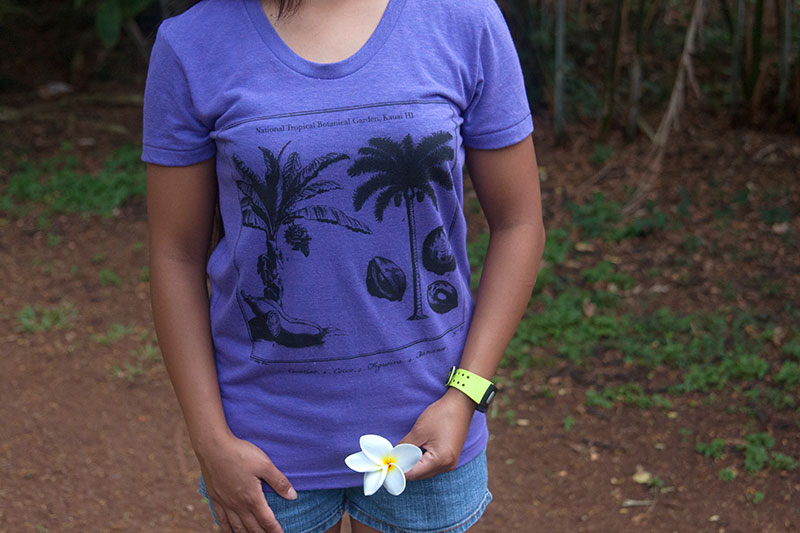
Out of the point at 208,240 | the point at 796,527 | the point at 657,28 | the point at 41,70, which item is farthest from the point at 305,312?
the point at 41,70

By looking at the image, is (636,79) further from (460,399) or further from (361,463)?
(361,463)

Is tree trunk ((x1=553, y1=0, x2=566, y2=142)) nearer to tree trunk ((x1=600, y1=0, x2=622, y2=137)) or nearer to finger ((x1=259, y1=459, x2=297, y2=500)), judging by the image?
tree trunk ((x1=600, y1=0, x2=622, y2=137))

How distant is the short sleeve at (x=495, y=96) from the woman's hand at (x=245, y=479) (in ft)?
1.87

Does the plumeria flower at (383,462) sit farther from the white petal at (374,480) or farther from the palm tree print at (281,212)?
the palm tree print at (281,212)

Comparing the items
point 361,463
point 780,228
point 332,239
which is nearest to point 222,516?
point 361,463

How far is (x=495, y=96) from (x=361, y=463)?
1.85 ft

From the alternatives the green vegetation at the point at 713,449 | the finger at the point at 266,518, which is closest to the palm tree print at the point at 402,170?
the finger at the point at 266,518

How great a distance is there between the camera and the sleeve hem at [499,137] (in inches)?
47.9

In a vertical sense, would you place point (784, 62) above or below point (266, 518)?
below

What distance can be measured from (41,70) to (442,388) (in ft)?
20.9

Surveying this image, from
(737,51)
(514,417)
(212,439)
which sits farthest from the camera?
(737,51)

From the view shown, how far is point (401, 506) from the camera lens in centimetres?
128

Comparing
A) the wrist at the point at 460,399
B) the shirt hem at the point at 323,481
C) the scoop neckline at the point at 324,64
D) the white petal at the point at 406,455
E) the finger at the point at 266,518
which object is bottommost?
the finger at the point at 266,518

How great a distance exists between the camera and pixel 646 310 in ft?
12.0
